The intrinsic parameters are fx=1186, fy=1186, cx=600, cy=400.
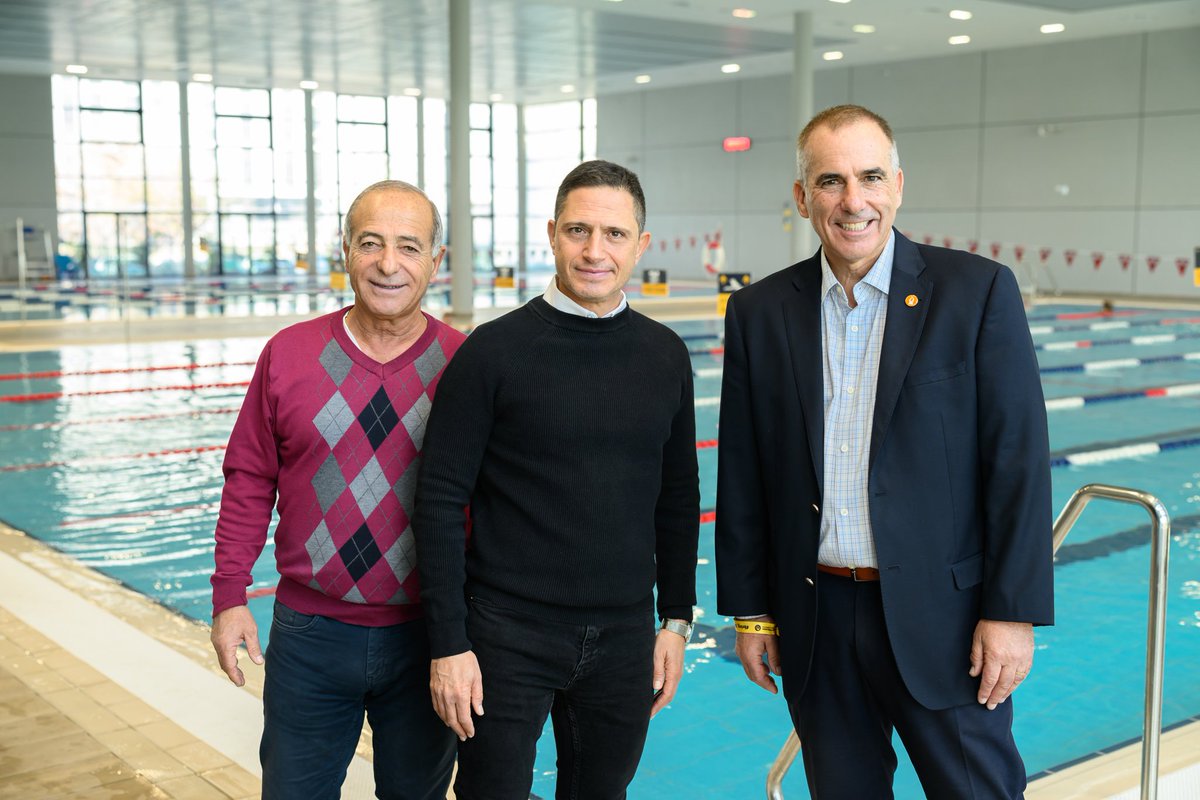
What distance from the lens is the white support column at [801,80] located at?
768 inches

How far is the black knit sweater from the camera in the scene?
202cm

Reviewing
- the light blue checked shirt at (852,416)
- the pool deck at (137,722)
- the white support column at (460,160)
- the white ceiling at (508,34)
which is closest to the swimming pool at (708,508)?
the pool deck at (137,722)

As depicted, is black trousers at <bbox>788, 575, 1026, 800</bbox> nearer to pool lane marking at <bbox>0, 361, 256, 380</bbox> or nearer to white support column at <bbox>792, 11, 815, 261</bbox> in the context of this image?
pool lane marking at <bbox>0, 361, 256, 380</bbox>

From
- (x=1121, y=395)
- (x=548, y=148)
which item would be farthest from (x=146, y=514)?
(x=548, y=148)

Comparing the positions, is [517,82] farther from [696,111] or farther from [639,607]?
[639,607]

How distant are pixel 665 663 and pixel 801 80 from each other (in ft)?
62.3

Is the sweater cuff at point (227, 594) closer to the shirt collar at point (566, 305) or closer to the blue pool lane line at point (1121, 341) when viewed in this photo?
the shirt collar at point (566, 305)

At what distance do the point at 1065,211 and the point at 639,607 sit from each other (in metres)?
23.5

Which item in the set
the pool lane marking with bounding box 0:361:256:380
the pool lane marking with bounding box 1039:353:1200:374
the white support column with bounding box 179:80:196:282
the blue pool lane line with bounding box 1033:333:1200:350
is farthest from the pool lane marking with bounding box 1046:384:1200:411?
the white support column with bounding box 179:80:196:282

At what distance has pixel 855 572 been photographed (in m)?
2.12

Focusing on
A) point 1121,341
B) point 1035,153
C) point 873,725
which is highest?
point 1035,153

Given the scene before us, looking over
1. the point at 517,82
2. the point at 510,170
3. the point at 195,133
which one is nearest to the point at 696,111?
the point at 517,82

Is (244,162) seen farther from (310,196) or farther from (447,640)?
(447,640)

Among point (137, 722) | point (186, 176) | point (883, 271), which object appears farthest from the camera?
point (186, 176)
